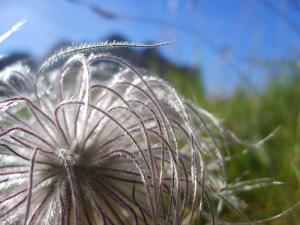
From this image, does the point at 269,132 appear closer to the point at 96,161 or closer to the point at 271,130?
the point at 271,130

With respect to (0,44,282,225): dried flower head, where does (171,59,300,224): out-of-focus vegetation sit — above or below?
above

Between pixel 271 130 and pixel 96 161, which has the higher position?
pixel 271 130

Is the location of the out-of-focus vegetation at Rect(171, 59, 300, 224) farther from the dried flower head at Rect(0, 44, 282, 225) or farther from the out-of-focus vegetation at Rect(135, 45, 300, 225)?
the dried flower head at Rect(0, 44, 282, 225)

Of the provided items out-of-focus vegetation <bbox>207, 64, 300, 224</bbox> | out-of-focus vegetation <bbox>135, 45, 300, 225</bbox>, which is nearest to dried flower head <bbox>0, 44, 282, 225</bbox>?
out-of-focus vegetation <bbox>135, 45, 300, 225</bbox>

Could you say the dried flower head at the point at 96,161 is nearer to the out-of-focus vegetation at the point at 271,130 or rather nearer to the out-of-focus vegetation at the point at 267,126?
the out-of-focus vegetation at the point at 267,126

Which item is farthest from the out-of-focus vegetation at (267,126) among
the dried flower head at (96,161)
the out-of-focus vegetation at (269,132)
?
the dried flower head at (96,161)

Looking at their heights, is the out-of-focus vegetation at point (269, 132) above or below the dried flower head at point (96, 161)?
above

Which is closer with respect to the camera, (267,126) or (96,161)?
(96,161)

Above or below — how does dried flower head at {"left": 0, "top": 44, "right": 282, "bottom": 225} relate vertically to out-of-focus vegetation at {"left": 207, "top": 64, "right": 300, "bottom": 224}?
below

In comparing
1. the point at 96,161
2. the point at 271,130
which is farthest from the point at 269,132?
→ the point at 96,161

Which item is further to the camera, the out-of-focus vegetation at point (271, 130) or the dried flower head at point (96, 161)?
the out-of-focus vegetation at point (271, 130)

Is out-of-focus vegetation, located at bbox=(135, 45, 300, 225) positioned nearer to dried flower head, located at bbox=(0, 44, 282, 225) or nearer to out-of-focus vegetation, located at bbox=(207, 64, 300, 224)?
out-of-focus vegetation, located at bbox=(207, 64, 300, 224)

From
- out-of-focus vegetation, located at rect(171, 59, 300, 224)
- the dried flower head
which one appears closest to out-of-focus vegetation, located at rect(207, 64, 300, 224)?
out-of-focus vegetation, located at rect(171, 59, 300, 224)

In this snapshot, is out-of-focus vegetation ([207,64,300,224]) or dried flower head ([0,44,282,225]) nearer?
dried flower head ([0,44,282,225])
